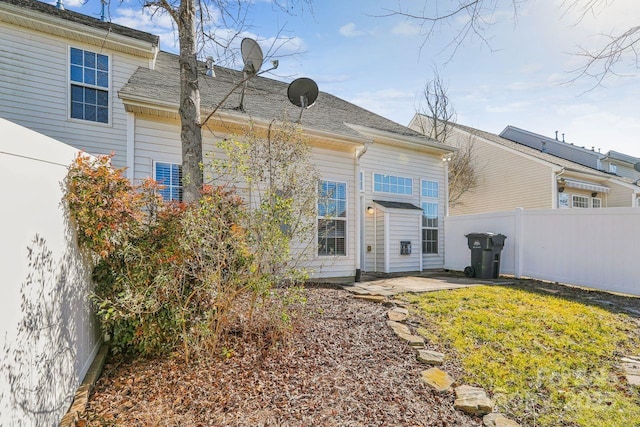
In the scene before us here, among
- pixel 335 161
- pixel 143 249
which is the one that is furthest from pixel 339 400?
pixel 335 161

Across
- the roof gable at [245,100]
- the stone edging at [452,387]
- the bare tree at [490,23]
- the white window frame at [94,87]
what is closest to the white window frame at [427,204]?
the roof gable at [245,100]

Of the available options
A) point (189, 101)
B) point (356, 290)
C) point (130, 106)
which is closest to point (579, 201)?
point (356, 290)

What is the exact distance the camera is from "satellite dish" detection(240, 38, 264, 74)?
5.47 m

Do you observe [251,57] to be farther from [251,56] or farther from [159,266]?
[159,266]

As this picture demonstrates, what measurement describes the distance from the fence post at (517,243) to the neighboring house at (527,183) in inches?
247

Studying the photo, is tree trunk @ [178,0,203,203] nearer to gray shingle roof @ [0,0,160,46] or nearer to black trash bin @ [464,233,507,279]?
gray shingle roof @ [0,0,160,46]

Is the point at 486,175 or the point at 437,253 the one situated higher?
the point at 486,175

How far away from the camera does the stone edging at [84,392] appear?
2.29 metres

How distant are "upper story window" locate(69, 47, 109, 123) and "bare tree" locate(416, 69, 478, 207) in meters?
14.0

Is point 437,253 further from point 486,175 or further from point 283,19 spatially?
point 283,19

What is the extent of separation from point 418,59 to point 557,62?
141 centimetres

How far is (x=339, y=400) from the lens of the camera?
2.67 meters

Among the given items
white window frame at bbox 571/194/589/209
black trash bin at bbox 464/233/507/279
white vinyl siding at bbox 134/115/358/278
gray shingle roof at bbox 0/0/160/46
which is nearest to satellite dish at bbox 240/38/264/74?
white vinyl siding at bbox 134/115/358/278

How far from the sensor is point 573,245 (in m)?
7.30
